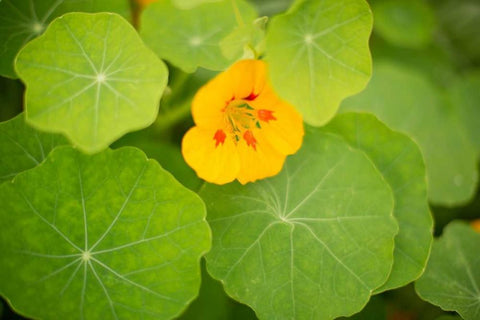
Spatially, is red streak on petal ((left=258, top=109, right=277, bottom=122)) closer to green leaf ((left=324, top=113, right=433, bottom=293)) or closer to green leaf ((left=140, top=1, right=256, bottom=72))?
green leaf ((left=140, top=1, right=256, bottom=72))

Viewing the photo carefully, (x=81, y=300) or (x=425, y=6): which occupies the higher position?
(x=81, y=300)

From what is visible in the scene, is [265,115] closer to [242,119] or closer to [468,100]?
[242,119]

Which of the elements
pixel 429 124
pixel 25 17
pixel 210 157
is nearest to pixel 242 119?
pixel 210 157

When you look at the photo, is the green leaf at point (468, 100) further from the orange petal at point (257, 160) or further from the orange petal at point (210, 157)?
the orange petal at point (210, 157)

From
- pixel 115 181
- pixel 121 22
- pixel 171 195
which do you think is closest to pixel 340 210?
pixel 171 195

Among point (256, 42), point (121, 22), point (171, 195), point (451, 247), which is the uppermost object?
point (121, 22)

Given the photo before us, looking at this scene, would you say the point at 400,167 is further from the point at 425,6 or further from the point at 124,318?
the point at 425,6

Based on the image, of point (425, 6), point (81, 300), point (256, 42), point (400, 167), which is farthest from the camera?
point (425, 6)

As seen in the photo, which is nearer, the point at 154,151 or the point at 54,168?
the point at 54,168
